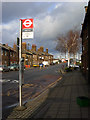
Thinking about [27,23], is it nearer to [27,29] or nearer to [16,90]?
[27,29]

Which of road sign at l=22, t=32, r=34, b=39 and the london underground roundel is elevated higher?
the london underground roundel

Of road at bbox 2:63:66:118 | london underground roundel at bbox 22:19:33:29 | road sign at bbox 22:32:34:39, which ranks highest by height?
london underground roundel at bbox 22:19:33:29

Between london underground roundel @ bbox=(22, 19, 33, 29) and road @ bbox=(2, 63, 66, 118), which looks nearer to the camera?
london underground roundel @ bbox=(22, 19, 33, 29)

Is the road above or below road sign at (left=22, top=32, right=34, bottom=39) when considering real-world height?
below

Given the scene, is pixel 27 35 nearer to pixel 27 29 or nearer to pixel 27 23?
pixel 27 29

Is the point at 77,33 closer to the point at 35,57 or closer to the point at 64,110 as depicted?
the point at 64,110

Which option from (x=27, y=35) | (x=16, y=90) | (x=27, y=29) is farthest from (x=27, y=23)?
(x=16, y=90)

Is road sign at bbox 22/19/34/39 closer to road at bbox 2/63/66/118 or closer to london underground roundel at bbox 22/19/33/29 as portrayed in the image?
london underground roundel at bbox 22/19/33/29

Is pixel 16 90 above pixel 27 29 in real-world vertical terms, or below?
below

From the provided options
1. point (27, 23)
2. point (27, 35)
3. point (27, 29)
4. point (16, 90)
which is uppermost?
point (27, 23)

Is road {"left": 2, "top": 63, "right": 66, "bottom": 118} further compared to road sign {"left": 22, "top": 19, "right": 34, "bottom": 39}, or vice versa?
road {"left": 2, "top": 63, "right": 66, "bottom": 118}

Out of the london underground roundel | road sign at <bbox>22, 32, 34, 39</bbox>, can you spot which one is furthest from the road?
the london underground roundel

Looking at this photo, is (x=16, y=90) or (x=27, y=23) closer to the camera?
(x=27, y=23)

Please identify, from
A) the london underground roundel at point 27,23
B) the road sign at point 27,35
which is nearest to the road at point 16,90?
the road sign at point 27,35
